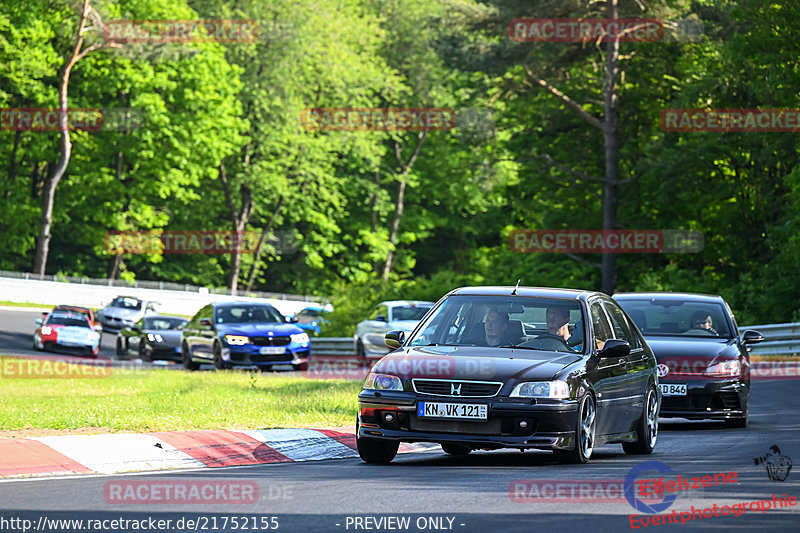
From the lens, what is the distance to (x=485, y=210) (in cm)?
7756

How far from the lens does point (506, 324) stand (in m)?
11.8

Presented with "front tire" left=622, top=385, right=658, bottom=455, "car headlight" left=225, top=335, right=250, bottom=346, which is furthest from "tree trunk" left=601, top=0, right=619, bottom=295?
"front tire" left=622, top=385, right=658, bottom=455

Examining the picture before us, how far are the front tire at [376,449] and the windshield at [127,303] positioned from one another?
134 ft

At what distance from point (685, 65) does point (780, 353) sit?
1723 cm

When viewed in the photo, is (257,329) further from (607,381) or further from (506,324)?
(607,381)

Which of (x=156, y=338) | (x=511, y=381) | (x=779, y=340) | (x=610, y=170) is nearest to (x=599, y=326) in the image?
(x=511, y=381)

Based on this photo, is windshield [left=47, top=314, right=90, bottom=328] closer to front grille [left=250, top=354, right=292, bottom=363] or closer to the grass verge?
front grille [left=250, top=354, right=292, bottom=363]

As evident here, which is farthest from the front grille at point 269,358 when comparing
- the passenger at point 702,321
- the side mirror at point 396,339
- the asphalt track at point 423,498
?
the side mirror at point 396,339

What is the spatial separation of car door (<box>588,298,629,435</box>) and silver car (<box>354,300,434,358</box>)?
1950cm

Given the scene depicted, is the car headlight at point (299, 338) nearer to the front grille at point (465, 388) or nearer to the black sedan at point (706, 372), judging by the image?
the black sedan at point (706, 372)

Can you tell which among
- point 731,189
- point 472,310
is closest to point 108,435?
point 472,310

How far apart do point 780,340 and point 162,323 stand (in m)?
17.0

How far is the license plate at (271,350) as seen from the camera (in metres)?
28.3

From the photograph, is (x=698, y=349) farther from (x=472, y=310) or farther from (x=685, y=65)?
(x=685, y=65)
